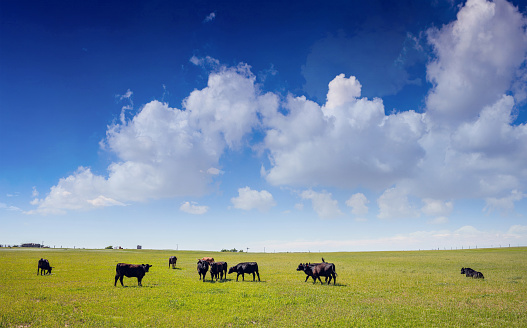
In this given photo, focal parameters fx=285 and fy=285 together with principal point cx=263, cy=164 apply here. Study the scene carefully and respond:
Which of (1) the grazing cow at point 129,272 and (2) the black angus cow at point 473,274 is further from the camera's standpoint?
(2) the black angus cow at point 473,274

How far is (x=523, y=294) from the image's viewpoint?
19.8 m

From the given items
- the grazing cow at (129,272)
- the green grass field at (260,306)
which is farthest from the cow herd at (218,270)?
the green grass field at (260,306)

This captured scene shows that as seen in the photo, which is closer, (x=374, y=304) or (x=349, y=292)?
(x=374, y=304)

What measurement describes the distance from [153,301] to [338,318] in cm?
1061

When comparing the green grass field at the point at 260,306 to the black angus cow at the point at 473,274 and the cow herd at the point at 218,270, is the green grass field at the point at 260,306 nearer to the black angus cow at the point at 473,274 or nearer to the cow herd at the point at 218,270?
the cow herd at the point at 218,270

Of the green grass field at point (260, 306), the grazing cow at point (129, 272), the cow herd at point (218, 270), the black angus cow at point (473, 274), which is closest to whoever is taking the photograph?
the green grass field at point (260, 306)

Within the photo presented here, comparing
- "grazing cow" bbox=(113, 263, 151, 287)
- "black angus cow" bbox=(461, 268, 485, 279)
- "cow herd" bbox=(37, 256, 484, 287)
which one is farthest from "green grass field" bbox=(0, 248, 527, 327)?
"black angus cow" bbox=(461, 268, 485, 279)

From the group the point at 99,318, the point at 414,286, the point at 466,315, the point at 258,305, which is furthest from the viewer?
the point at 414,286

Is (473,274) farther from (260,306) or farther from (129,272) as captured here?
(129,272)

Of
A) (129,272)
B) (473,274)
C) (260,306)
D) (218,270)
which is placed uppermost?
(129,272)

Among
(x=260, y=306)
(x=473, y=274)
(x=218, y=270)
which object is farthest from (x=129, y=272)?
(x=473, y=274)

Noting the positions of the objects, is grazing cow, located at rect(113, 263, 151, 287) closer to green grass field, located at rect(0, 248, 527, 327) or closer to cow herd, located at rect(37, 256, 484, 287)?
cow herd, located at rect(37, 256, 484, 287)

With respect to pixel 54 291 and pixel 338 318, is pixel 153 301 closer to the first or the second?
pixel 54 291

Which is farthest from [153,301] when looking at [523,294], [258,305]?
[523,294]
